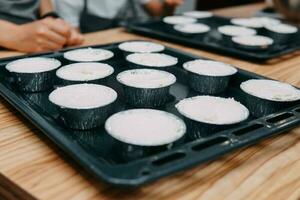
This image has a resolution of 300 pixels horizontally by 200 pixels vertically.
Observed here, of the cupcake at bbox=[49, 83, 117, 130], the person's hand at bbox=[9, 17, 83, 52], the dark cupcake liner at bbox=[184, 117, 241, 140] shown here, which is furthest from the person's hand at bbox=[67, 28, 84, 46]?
the dark cupcake liner at bbox=[184, 117, 241, 140]

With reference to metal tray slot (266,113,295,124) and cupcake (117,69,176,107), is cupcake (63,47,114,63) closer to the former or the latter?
cupcake (117,69,176,107)

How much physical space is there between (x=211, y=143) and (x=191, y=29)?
876 mm

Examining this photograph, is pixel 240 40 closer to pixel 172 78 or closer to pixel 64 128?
pixel 172 78

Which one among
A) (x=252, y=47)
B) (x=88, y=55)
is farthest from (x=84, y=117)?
(x=252, y=47)

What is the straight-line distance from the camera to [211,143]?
0.67 m

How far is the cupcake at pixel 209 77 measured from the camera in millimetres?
962

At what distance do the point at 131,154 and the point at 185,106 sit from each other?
214mm

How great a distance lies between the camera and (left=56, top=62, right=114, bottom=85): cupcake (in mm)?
921

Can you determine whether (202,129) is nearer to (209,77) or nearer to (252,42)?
(209,77)

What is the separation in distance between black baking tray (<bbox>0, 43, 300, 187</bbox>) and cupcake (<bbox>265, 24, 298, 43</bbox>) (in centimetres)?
60

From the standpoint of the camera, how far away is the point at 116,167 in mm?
572

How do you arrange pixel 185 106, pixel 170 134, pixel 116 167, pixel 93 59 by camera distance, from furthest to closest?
pixel 93 59 → pixel 185 106 → pixel 170 134 → pixel 116 167

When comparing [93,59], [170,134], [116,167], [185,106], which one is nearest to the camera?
[116,167]

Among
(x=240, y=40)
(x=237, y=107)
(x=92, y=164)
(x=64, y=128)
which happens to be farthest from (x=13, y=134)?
(x=240, y=40)
